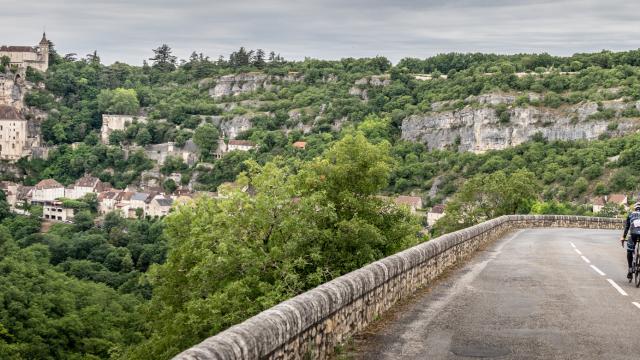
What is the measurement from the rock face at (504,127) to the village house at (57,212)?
85.0m

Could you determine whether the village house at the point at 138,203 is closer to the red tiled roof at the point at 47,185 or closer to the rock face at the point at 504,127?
the red tiled roof at the point at 47,185

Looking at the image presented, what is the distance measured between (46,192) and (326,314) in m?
179

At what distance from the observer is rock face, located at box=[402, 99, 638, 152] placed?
169 meters

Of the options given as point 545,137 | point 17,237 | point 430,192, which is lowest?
point 17,237

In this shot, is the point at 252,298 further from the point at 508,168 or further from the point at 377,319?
the point at 508,168

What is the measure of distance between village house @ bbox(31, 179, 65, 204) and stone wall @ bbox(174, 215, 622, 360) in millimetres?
170181

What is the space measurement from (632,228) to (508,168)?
130 metres

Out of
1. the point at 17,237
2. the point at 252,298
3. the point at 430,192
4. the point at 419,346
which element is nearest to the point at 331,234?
the point at 252,298

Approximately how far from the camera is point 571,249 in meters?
25.0

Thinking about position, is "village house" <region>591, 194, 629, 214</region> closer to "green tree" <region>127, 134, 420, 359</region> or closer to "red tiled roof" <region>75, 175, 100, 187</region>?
"green tree" <region>127, 134, 420, 359</region>

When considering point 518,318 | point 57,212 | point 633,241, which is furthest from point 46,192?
point 518,318

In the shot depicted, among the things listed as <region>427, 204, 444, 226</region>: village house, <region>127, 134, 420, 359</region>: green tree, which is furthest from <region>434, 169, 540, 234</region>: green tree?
<region>427, 204, 444, 226</region>: village house

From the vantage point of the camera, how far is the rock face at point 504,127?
169 meters

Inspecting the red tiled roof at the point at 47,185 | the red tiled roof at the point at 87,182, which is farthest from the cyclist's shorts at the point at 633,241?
the red tiled roof at the point at 87,182
